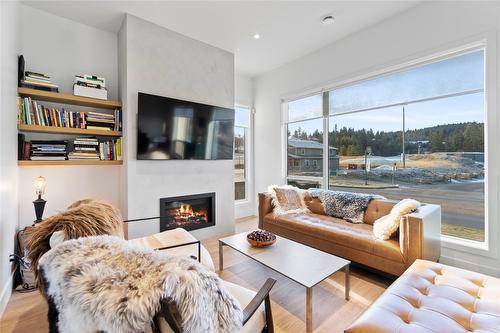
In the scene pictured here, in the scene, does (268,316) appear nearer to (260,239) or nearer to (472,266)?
(260,239)

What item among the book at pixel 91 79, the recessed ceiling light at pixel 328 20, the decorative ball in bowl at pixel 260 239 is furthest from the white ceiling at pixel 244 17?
the decorative ball in bowl at pixel 260 239

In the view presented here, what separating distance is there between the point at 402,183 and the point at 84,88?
13.6 feet

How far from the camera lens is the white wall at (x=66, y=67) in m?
2.63

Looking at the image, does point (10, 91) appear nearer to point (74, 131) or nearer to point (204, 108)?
point (74, 131)

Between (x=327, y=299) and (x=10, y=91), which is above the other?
(x=10, y=91)

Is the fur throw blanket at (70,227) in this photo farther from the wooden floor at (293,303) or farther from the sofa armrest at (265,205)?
the sofa armrest at (265,205)

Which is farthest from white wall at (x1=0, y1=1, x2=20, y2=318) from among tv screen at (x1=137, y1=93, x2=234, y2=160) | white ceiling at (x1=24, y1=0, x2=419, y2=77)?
tv screen at (x1=137, y1=93, x2=234, y2=160)

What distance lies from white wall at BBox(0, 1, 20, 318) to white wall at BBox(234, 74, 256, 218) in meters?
3.23

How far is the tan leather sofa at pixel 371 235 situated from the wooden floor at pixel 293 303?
0.24 meters

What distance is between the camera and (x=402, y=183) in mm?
3045

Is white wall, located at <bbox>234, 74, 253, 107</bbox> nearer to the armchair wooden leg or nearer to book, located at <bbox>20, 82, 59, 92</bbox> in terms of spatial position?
book, located at <bbox>20, 82, 59, 92</bbox>

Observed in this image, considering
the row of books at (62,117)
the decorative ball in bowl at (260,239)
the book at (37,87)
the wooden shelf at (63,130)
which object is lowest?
the decorative ball in bowl at (260,239)

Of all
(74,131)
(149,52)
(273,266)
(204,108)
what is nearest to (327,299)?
(273,266)

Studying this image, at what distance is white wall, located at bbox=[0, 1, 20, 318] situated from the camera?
1.82 metres
